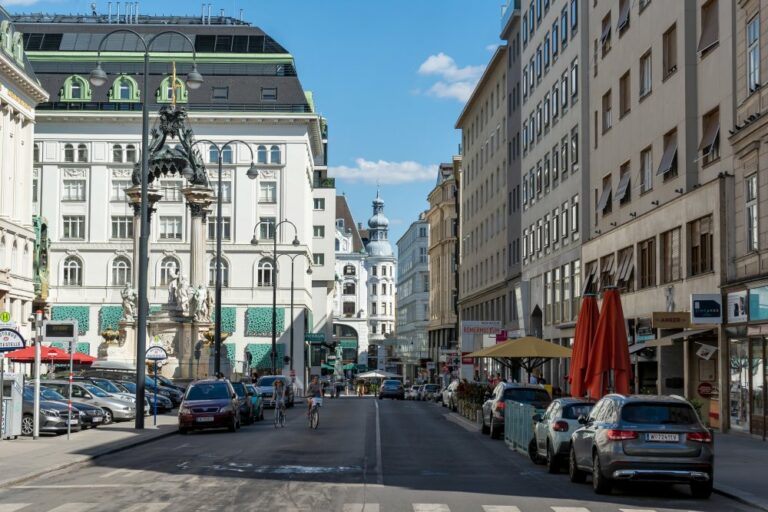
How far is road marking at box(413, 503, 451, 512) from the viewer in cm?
1568

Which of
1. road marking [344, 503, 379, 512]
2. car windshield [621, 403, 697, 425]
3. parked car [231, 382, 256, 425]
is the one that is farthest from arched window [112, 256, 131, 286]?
road marking [344, 503, 379, 512]

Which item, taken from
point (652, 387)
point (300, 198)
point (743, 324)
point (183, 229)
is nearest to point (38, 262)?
point (183, 229)

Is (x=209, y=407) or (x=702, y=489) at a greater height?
(x=209, y=407)

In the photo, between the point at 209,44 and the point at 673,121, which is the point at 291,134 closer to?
the point at 209,44

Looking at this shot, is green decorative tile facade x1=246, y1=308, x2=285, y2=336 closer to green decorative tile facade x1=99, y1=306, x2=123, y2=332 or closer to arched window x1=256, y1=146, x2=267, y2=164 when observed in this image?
green decorative tile facade x1=99, y1=306, x2=123, y2=332

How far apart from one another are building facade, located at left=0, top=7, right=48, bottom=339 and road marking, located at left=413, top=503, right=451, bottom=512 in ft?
193

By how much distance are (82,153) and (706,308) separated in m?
71.2

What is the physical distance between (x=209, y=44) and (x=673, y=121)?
212 feet

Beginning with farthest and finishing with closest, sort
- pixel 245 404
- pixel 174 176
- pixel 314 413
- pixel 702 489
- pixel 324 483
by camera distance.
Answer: pixel 174 176
pixel 245 404
pixel 314 413
pixel 324 483
pixel 702 489

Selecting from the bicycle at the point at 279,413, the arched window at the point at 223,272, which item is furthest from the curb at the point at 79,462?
the arched window at the point at 223,272

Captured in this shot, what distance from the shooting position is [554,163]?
61.1m

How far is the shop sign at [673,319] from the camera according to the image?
34938 millimetres

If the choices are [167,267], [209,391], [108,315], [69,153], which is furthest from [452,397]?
[69,153]

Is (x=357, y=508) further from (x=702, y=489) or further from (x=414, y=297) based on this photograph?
(x=414, y=297)
